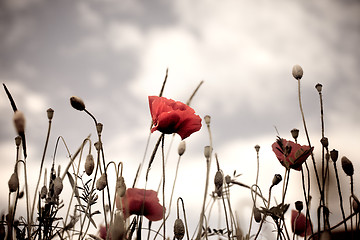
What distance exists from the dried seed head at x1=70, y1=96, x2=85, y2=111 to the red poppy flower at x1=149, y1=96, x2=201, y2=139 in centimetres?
35

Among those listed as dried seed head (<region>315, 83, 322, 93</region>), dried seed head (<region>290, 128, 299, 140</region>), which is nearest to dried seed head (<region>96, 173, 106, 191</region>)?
dried seed head (<region>290, 128, 299, 140</region>)

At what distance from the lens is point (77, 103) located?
1086 mm

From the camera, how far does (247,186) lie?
4.50 feet

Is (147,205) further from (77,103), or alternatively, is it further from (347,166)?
(347,166)

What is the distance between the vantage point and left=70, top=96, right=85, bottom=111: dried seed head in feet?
3.53

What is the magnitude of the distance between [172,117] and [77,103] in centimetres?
41

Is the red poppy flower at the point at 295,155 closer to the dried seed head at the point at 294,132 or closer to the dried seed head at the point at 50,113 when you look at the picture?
the dried seed head at the point at 294,132

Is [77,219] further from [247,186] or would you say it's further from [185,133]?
[247,186]

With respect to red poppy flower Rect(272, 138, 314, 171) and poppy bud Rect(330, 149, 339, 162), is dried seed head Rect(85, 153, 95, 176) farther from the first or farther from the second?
poppy bud Rect(330, 149, 339, 162)

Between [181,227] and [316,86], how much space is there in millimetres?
693

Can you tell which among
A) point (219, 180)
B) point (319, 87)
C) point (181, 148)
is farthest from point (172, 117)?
point (319, 87)

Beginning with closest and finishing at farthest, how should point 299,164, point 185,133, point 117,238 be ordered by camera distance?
point 117,238
point 299,164
point 185,133

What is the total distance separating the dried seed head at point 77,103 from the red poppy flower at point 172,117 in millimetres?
347

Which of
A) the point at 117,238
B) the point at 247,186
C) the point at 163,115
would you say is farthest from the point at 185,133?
the point at 117,238
